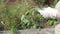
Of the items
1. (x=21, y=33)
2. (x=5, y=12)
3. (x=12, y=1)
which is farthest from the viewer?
(x=12, y=1)

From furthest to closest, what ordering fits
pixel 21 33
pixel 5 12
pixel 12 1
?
1. pixel 12 1
2. pixel 5 12
3. pixel 21 33

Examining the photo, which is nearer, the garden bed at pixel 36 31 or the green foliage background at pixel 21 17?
the garden bed at pixel 36 31

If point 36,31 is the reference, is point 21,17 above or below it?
above

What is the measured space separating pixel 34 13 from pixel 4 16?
69 cm

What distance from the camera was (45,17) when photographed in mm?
5484

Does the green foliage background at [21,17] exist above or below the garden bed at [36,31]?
above

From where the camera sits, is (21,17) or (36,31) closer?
(36,31)

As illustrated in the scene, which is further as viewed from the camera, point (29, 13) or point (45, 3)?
point (45, 3)

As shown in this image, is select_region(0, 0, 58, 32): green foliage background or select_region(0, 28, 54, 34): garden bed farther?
select_region(0, 0, 58, 32): green foliage background

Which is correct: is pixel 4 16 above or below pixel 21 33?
above

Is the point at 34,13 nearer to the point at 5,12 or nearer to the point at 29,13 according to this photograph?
the point at 29,13

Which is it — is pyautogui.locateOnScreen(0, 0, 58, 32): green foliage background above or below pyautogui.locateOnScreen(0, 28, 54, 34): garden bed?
above

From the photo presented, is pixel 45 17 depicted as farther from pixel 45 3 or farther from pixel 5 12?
pixel 5 12

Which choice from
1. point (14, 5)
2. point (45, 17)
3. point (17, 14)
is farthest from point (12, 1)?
point (45, 17)
